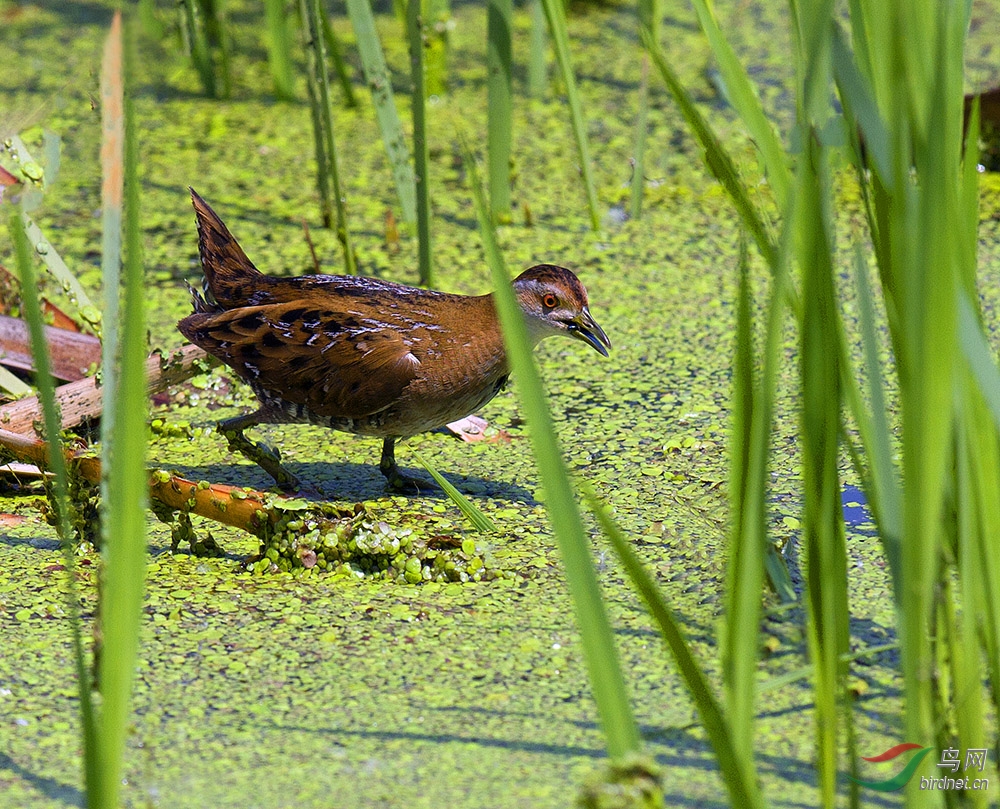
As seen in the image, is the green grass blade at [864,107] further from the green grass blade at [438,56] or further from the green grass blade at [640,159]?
the green grass blade at [438,56]

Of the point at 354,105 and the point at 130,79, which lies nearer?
the point at 130,79

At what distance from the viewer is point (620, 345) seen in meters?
3.63

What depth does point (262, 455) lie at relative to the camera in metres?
2.97

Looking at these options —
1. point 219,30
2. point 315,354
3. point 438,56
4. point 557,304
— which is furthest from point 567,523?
point 219,30

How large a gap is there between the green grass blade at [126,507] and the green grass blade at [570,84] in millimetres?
2218

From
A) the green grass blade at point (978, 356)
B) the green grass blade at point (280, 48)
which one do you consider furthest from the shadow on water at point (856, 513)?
the green grass blade at point (280, 48)

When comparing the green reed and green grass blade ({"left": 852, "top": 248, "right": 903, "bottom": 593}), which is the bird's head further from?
green grass blade ({"left": 852, "top": 248, "right": 903, "bottom": 593})

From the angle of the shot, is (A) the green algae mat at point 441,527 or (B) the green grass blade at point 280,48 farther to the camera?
(B) the green grass blade at point 280,48

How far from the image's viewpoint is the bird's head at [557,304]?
9.81 ft

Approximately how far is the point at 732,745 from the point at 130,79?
3.16 feet

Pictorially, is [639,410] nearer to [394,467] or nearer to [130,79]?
[394,467]

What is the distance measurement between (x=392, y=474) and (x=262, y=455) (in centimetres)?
31

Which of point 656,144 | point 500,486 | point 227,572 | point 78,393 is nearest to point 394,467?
point 500,486

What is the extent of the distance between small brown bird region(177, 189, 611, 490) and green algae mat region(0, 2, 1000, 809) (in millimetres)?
209
